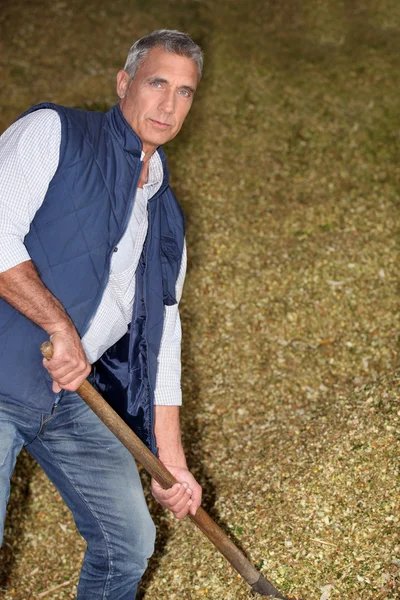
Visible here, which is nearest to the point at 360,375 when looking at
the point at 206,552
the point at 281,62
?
the point at 206,552

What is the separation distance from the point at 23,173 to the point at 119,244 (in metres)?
0.53

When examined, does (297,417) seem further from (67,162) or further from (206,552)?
(67,162)

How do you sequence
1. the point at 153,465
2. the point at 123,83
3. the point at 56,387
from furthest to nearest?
1. the point at 123,83
2. the point at 153,465
3. the point at 56,387

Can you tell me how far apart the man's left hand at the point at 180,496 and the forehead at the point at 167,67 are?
1.75m

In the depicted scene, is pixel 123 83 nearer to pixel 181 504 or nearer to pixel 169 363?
pixel 169 363

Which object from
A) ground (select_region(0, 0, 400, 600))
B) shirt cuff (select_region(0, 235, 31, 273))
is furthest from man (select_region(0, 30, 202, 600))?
ground (select_region(0, 0, 400, 600))

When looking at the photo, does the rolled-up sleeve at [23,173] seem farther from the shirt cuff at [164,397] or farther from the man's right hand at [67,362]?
the shirt cuff at [164,397]

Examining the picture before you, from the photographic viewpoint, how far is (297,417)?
5.04 metres

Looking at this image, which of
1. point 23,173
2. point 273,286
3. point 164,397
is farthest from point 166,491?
point 273,286

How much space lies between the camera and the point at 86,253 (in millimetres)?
2924

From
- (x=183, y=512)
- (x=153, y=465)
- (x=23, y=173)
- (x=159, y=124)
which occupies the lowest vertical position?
(x=183, y=512)

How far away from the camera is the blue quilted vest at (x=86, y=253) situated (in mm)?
2854

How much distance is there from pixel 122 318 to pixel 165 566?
5.14ft

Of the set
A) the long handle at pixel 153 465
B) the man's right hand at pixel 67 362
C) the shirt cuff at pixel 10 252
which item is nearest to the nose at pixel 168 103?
the shirt cuff at pixel 10 252
